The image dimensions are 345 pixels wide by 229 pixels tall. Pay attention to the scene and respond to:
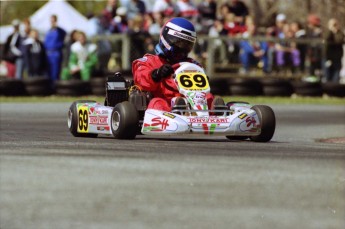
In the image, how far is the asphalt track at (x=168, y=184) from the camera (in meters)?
5.67

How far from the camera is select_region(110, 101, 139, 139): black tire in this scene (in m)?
10.0

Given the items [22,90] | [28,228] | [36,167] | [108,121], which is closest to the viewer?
[28,228]

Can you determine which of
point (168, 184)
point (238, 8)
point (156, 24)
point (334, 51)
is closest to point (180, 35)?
point (168, 184)

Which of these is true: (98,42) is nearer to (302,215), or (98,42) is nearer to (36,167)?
(36,167)

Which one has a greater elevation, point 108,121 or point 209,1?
point 209,1

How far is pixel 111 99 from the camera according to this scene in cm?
1115

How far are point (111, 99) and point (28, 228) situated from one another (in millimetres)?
5785

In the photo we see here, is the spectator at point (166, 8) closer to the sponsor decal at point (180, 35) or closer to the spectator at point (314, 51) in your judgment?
the spectator at point (314, 51)

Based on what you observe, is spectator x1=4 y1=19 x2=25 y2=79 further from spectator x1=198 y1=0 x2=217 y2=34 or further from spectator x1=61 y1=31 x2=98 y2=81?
spectator x1=198 y1=0 x2=217 y2=34

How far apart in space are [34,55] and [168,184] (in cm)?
1520

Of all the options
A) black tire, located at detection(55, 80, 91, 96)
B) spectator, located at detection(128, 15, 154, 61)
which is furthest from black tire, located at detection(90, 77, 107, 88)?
spectator, located at detection(128, 15, 154, 61)

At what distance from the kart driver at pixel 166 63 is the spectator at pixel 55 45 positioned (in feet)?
34.9

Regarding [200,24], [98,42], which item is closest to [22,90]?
[98,42]

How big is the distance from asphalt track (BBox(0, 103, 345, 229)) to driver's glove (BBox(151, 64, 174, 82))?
678 mm
